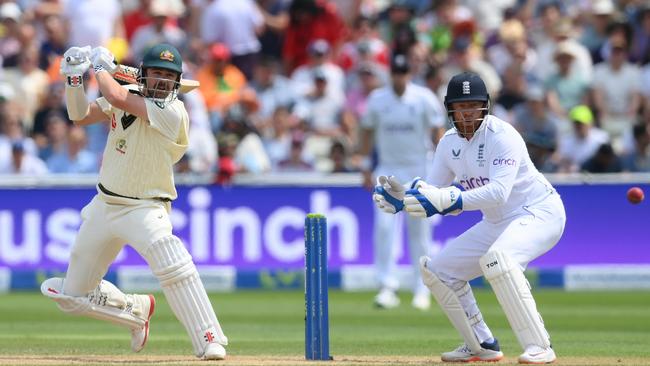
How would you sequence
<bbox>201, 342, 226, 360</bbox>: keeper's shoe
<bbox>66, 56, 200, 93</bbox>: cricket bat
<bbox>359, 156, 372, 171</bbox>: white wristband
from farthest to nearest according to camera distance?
1. <bbox>359, 156, 372, 171</bbox>: white wristband
2. <bbox>66, 56, 200, 93</bbox>: cricket bat
3. <bbox>201, 342, 226, 360</bbox>: keeper's shoe

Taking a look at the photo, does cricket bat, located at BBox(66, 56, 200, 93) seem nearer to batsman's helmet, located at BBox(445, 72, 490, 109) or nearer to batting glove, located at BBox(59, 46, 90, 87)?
batting glove, located at BBox(59, 46, 90, 87)

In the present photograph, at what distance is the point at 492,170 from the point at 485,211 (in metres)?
0.38

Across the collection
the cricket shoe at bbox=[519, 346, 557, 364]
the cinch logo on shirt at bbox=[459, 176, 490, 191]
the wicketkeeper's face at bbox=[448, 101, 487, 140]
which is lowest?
the cricket shoe at bbox=[519, 346, 557, 364]

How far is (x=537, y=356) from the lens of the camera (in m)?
7.58

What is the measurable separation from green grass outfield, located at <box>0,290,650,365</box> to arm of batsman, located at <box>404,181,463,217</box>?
2.86ft

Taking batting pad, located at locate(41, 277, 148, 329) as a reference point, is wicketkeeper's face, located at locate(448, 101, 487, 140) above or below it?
above

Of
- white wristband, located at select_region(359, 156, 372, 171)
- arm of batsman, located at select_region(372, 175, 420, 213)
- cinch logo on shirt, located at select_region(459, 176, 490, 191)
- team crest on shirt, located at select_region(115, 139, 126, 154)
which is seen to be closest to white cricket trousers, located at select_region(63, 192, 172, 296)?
team crest on shirt, located at select_region(115, 139, 126, 154)

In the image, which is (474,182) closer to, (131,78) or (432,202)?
(432,202)

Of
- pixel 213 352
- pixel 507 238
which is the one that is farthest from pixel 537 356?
pixel 213 352

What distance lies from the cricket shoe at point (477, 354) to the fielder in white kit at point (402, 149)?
407cm

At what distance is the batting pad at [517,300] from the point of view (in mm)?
7609

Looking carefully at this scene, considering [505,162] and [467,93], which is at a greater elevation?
[467,93]

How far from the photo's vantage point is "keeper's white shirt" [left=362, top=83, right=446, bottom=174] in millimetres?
12289

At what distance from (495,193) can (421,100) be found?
4741 mm
